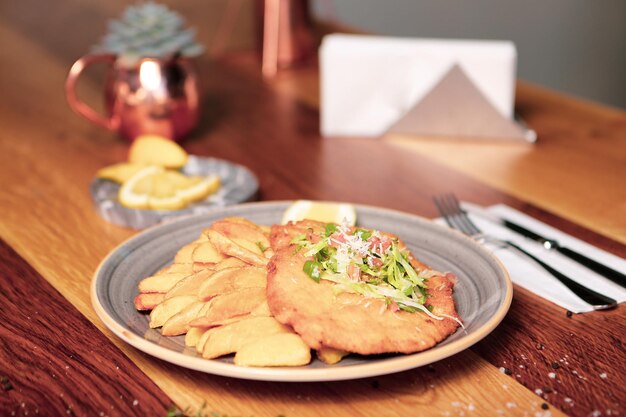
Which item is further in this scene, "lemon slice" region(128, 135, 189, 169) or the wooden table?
"lemon slice" region(128, 135, 189, 169)

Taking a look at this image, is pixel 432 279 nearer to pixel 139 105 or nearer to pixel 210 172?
pixel 210 172

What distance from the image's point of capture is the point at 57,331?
1.11 metres

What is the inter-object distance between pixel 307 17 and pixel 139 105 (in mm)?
915

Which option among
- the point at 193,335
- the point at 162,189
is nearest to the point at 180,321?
the point at 193,335

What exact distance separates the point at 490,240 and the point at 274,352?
57 cm

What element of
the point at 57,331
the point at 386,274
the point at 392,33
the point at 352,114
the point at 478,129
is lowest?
the point at 392,33

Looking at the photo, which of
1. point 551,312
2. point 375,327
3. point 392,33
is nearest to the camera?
point 375,327

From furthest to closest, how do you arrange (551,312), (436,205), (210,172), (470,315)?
(210,172), (436,205), (551,312), (470,315)

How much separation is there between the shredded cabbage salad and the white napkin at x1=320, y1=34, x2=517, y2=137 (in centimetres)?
93

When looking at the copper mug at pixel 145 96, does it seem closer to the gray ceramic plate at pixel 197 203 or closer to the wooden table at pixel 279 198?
the wooden table at pixel 279 198

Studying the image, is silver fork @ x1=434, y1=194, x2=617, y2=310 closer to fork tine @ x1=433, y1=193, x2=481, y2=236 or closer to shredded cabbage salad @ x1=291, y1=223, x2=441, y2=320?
fork tine @ x1=433, y1=193, x2=481, y2=236

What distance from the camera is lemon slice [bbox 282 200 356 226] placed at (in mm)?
1323

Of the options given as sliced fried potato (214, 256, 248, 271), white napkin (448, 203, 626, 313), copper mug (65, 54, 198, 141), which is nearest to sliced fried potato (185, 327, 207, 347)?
sliced fried potato (214, 256, 248, 271)

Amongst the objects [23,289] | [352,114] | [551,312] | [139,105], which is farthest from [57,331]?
[352,114]
